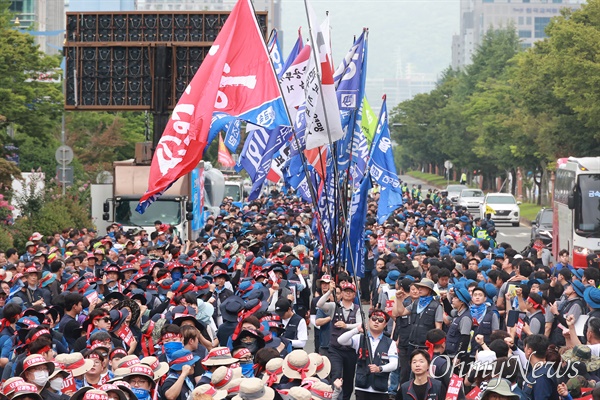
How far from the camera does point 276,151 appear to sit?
63.9 feet

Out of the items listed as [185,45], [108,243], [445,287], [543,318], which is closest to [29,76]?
[185,45]

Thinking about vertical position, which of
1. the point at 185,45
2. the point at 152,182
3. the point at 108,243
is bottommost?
the point at 108,243

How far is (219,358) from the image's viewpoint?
989 centimetres

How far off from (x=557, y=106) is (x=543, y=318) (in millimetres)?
50649

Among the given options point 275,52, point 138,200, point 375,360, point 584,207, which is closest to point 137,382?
point 375,360

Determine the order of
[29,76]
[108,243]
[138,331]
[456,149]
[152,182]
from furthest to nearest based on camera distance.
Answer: [456,149] → [29,76] → [108,243] → [152,182] → [138,331]

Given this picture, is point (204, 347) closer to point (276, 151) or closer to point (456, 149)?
point (276, 151)

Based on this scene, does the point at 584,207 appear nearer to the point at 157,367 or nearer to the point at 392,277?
the point at 392,277

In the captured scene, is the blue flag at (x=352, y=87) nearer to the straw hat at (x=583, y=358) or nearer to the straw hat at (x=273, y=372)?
the straw hat at (x=583, y=358)

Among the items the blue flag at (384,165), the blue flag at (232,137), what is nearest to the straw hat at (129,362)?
the blue flag at (232,137)

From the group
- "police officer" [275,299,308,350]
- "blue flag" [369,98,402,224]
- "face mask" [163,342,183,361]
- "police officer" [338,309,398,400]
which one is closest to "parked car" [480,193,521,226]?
"blue flag" [369,98,402,224]

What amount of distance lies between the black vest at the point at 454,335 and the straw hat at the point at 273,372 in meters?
3.85

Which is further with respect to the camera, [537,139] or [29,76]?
[537,139]

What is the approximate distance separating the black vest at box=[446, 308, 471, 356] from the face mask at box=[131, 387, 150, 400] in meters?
5.04
